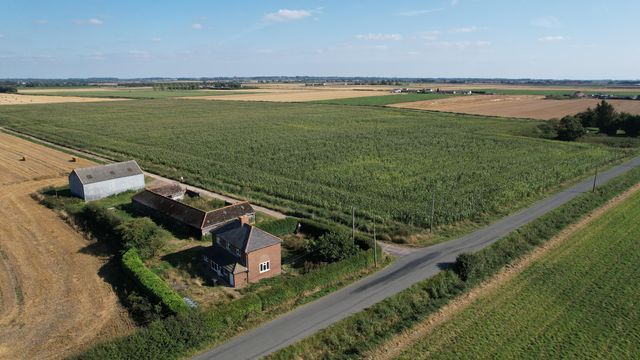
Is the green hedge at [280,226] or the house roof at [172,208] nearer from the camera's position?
the green hedge at [280,226]

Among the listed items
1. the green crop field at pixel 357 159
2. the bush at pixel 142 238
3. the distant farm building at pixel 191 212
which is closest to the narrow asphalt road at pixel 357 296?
the green crop field at pixel 357 159

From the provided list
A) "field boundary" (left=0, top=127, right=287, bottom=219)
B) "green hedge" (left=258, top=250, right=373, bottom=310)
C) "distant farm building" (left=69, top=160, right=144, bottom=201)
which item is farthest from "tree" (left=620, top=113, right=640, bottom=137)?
"distant farm building" (left=69, top=160, right=144, bottom=201)

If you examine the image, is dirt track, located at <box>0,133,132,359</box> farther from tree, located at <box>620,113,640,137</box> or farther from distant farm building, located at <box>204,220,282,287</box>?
tree, located at <box>620,113,640,137</box>

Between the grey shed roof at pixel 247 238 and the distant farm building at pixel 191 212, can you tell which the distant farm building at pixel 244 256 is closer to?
the grey shed roof at pixel 247 238

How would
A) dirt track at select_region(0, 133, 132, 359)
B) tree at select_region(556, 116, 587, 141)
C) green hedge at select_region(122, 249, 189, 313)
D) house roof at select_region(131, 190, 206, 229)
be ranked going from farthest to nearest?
tree at select_region(556, 116, 587, 141)
house roof at select_region(131, 190, 206, 229)
green hedge at select_region(122, 249, 189, 313)
dirt track at select_region(0, 133, 132, 359)

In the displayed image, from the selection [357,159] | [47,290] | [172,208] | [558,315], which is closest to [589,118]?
[357,159]
